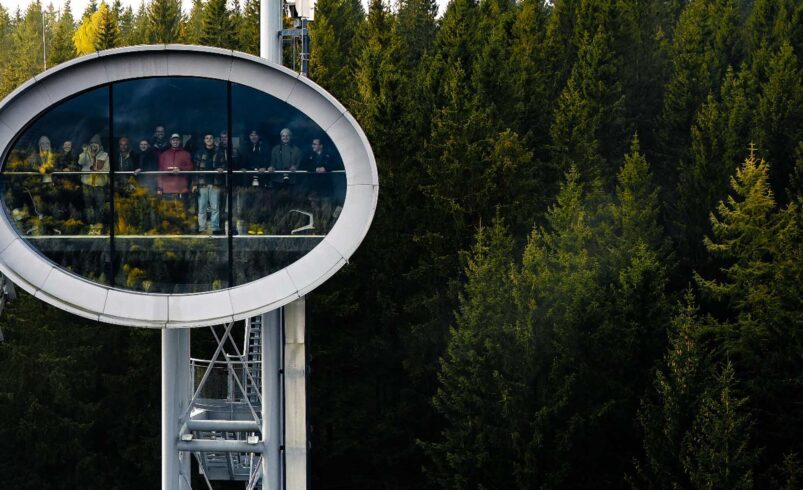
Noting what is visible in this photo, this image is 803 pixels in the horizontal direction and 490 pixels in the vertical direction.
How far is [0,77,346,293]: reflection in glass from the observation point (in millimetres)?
18984

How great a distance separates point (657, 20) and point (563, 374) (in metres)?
25.3

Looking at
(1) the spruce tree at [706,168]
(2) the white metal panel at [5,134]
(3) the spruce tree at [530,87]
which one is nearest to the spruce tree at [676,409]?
(1) the spruce tree at [706,168]

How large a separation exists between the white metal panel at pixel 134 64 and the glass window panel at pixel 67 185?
31 centimetres

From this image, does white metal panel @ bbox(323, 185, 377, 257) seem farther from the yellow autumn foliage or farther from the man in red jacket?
the yellow autumn foliage

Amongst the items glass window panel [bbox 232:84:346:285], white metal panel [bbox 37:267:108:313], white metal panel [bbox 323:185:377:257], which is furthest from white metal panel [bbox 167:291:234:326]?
white metal panel [bbox 323:185:377:257]

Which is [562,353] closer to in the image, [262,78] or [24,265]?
[262,78]

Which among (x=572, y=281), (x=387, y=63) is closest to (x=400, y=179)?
(x=387, y=63)

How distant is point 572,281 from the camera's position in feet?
113

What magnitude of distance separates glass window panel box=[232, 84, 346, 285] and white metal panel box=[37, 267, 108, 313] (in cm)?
196

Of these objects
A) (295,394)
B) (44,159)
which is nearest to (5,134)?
(44,159)

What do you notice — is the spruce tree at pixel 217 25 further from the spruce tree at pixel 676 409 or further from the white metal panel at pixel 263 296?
the white metal panel at pixel 263 296

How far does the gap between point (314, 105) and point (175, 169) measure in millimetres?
2269

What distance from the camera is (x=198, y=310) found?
19.0 meters

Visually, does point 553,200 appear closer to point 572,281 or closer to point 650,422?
point 572,281
